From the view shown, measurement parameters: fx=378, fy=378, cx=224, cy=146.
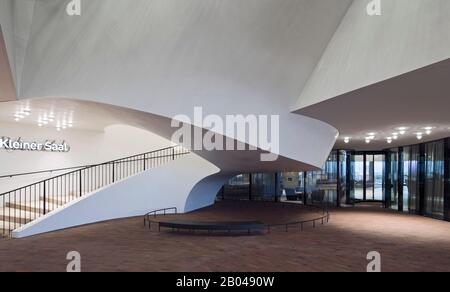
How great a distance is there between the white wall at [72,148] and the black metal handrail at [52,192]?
428mm

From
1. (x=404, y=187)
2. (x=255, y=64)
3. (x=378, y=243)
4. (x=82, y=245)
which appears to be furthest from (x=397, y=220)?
(x=82, y=245)

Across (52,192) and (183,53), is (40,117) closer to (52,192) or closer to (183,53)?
(52,192)

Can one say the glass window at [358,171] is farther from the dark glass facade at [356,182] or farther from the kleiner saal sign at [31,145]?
the kleiner saal sign at [31,145]

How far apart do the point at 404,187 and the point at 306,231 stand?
10.3 meters

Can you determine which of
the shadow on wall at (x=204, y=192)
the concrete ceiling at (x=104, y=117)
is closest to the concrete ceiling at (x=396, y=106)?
the concrete ceiling at (x=104, y=117)

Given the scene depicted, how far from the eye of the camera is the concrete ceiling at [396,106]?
6.71 metres

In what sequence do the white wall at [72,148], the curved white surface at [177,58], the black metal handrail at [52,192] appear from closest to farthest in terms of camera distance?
the curved white surface at [177,58] < the black metal handrail at [52,192] < the white wall at [72,148]

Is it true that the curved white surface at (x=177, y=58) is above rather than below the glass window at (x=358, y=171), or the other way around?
above

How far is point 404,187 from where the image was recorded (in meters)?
19.7

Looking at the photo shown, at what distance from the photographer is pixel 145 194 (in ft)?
50.3

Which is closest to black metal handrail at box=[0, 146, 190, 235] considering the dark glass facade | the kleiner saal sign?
the kleiner saal sign

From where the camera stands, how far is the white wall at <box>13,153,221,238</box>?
1254cm

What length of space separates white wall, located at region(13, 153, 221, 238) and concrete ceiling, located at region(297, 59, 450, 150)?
625 cm

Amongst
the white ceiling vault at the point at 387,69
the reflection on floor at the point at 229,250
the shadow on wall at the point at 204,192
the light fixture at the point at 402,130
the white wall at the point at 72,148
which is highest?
the white ceiling vault at the point at 387,69
